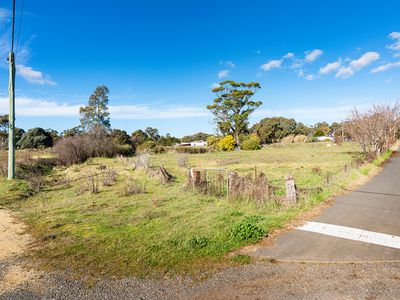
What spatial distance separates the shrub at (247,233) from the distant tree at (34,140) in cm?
4402

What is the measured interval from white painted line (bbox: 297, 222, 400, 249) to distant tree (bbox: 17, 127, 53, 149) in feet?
147

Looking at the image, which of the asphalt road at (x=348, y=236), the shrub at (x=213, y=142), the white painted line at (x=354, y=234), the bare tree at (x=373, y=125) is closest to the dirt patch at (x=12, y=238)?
the asphalt road at (x=348, y=236)

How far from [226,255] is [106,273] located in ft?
6.83

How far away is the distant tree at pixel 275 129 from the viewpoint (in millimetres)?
77625

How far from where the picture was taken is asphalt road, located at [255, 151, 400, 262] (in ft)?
16.2

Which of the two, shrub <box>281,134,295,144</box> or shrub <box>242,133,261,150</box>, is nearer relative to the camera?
shrub <box>242,133,261,150</box>

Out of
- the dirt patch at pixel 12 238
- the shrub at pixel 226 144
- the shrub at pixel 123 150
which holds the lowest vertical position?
the dirt patch at pixel 12 238

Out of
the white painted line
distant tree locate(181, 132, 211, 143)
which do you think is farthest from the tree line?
distant tree locate(181, 132, 211, 143)

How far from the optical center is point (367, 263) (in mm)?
4566

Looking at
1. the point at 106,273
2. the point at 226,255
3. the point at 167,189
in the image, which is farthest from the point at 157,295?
the point at 167,189

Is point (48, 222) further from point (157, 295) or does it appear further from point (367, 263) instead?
point (367, 263)

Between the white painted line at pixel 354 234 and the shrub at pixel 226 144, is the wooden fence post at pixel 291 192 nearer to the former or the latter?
the white painted line at pixel 354 234

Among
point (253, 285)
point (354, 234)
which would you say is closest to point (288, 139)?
point (354, 234)

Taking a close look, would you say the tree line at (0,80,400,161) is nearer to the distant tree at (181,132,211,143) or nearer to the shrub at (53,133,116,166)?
the shrub at (53,133,116,166)
